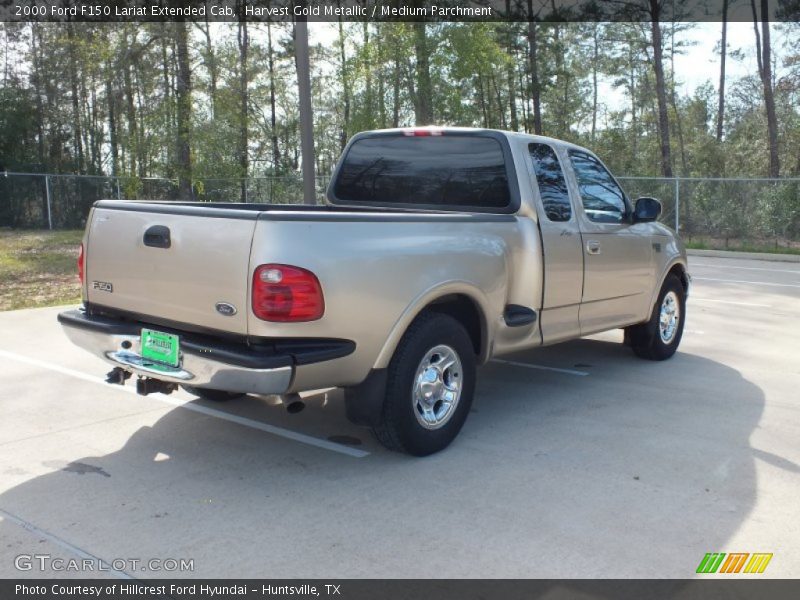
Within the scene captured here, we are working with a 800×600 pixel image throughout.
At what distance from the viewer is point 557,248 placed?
5.55 m

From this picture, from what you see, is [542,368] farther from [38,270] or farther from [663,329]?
[38,270]

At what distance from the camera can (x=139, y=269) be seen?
4.36 meters

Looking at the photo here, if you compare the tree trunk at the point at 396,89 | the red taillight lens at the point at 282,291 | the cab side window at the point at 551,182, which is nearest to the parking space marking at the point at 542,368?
the cab side window at the point at 551,182

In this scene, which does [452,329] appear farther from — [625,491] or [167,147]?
[167,147]

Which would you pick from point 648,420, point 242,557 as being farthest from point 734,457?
point 242,557

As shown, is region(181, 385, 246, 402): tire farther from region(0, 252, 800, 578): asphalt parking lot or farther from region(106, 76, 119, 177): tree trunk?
region(106, 76, 119, 177): tree trunk

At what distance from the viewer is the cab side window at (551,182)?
5621 millimetres

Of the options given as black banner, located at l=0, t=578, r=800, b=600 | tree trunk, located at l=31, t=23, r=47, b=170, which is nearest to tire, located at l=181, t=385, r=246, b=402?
black banner, located at l=0, t=578, r=800, b=600

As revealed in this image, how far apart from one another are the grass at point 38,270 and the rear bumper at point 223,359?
6912 millimetres

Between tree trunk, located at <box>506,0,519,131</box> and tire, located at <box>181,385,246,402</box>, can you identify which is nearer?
tire, located at <box>181,385,246,402</box>

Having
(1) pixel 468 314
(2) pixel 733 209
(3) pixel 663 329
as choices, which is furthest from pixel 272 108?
(1) pixel 468 314

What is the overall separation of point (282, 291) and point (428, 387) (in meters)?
1.23

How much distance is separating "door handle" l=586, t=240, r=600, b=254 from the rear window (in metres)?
0.88

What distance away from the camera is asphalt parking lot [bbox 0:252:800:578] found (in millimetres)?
3445
